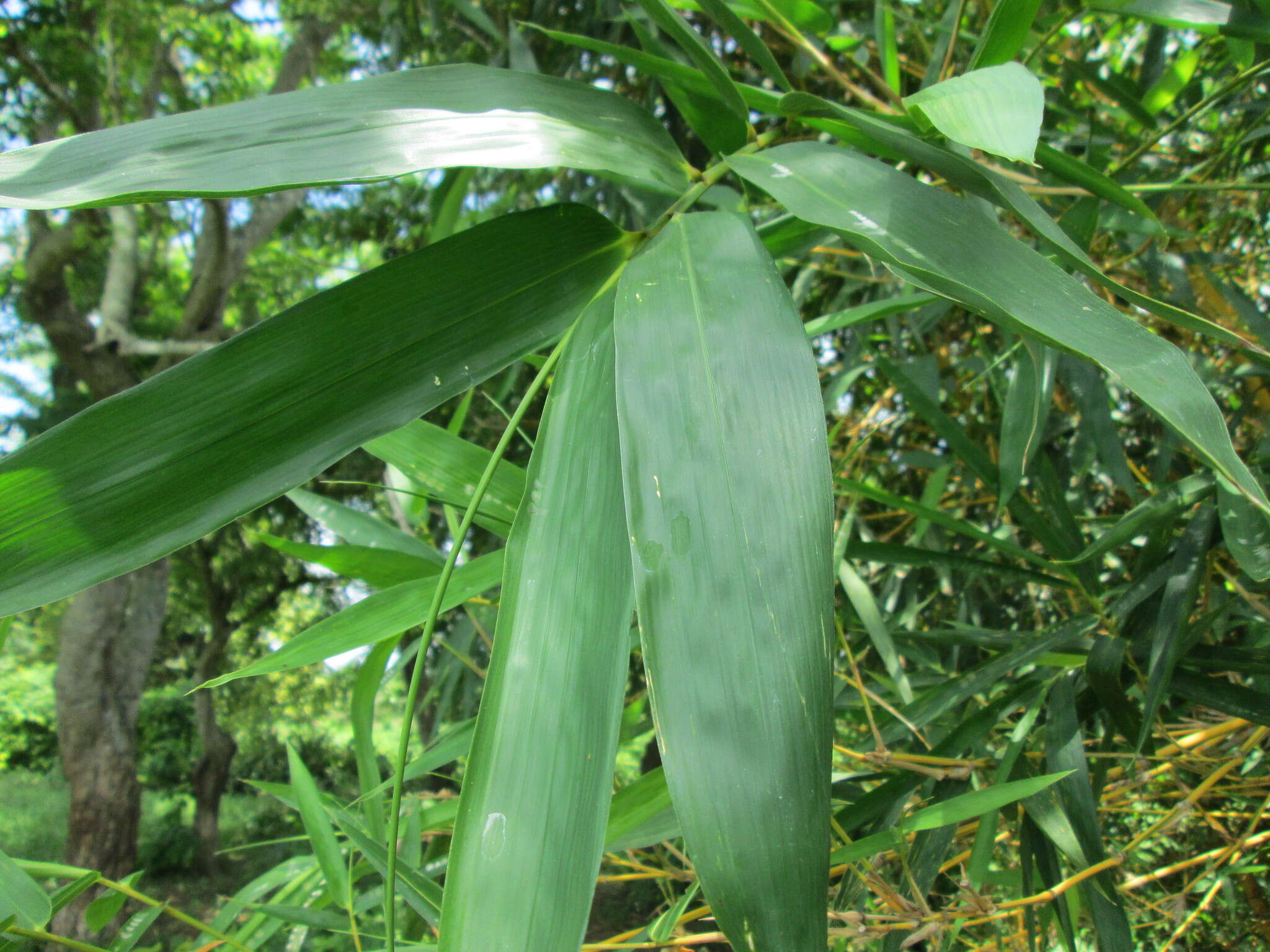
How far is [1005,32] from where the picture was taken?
37 centimetres

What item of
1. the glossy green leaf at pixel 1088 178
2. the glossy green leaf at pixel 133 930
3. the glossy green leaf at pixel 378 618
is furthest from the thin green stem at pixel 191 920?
the glossy green leaf at pixel 1088 178

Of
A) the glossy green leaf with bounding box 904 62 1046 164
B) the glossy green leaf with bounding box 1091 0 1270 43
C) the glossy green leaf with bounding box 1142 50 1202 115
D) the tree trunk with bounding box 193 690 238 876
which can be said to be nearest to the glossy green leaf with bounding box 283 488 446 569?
the glossy green leaf with bounding box 904 62 1046 164

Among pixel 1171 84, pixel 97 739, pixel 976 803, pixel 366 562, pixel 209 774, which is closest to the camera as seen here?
pixel 976 803

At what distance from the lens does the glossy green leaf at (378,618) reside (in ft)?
1.45

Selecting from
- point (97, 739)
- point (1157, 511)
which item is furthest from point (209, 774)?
point (1157, 511)

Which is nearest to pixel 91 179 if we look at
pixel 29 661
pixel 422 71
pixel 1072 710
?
pixel 422 71

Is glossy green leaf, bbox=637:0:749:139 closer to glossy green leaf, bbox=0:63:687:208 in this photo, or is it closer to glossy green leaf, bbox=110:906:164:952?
glossy green leaf, bbox=0:63:687:208

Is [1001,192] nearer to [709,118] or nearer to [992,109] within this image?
[992,109]

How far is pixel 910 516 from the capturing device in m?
1.09

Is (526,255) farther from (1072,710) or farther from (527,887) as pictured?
(1072,710)

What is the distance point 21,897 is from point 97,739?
13.6 feet

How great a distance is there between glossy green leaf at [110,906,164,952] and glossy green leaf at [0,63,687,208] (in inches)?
17.8

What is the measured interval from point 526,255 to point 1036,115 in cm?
18

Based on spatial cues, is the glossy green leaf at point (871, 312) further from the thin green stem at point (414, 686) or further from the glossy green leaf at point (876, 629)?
the thin green stem at point (414, 686)
